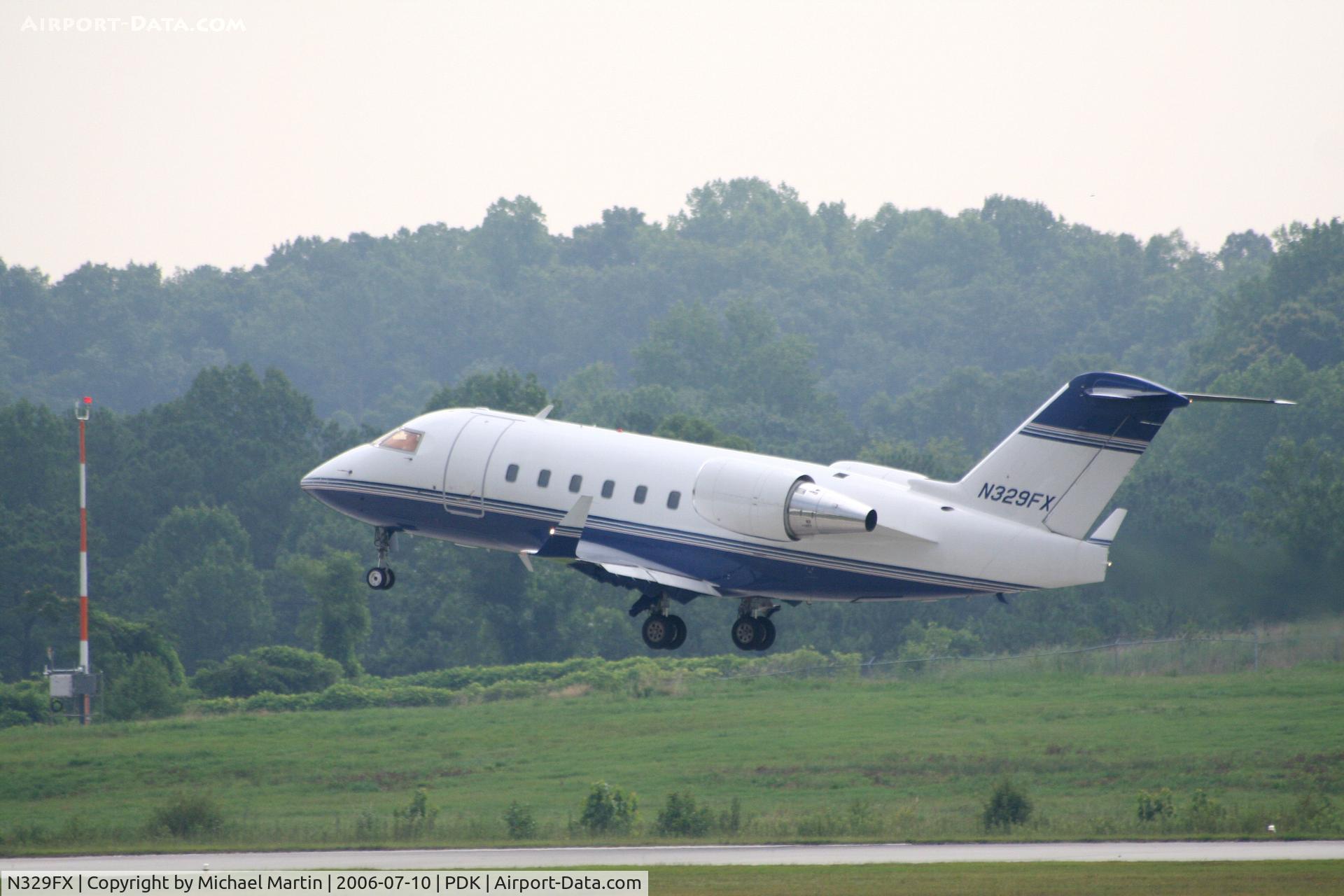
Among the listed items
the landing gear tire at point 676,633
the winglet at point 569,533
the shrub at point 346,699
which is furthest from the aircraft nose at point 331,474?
the shrub at point 346,699

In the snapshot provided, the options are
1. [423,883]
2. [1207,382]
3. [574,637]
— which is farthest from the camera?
[1207,382]

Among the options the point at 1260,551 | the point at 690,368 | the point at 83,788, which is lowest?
the point at 83,788

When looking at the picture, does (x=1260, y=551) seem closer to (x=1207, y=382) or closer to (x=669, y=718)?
(x=669, y=718)

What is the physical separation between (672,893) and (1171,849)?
52.6ft

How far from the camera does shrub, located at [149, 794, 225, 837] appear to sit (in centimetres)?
6147

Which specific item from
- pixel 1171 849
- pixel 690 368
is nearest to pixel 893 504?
pixel 1171 849

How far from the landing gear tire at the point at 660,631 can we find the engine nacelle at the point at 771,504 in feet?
8.73

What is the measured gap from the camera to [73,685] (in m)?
84.4

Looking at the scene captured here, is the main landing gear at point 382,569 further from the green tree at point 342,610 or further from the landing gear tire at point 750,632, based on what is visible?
the green tree at point 342,610

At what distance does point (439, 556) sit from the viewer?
4382 inches

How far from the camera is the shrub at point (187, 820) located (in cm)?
6147

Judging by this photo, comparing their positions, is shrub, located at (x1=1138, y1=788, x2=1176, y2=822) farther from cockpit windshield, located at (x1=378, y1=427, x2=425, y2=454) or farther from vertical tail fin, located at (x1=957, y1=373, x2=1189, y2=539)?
cockpit windshield, located at (x1=378, y1=427, x2=425, y2=454)

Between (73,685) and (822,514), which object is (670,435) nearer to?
(73,685)

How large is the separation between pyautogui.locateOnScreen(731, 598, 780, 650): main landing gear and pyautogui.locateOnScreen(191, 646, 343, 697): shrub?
169 ft
